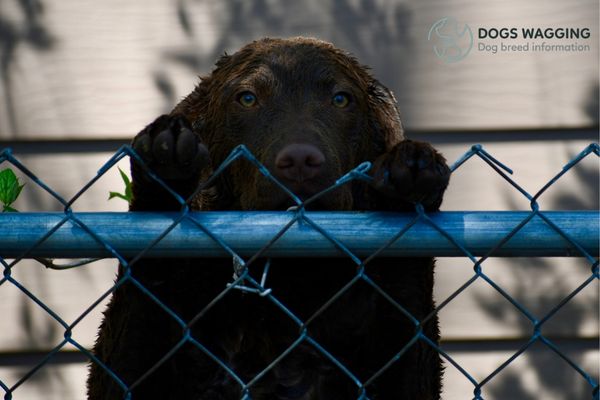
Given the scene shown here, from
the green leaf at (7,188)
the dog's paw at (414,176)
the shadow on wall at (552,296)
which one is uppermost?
the shadow on wall at (552,296)

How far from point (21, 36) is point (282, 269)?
7.75ft

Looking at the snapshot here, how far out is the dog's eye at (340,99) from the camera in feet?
10.8

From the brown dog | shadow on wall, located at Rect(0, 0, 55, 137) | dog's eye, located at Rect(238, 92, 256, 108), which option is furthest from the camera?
shadow on wall, located at Rect(0, 0, 55, 137)

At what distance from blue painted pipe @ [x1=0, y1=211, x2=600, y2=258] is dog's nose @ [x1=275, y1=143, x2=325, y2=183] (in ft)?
2.59

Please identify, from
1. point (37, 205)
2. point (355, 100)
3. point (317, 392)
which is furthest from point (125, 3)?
point (317, 392)

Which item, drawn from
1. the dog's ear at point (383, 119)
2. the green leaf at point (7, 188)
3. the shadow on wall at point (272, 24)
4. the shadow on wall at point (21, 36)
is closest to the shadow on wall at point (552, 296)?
the shadow on wall at point (272, 24)

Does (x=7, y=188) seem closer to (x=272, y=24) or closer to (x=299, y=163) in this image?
(x=299, y=163)

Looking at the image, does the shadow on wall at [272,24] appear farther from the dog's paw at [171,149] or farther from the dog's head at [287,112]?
the dog's paw at [171,149]

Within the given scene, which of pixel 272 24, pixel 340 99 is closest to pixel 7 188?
pixel 340 99

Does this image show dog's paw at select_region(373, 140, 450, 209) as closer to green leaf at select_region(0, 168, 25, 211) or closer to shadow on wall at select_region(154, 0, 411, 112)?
green leaf at select_region(0, 168, 25, 211)

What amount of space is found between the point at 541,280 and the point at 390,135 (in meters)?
1.59

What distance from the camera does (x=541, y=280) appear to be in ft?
14.9

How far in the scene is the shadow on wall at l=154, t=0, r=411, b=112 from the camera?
452 centimetres

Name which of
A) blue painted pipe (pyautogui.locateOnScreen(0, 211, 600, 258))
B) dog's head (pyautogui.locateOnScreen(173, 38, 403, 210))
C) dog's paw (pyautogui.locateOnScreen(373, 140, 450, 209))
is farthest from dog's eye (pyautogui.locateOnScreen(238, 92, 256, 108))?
blue painted pipe (pyautogui.locateOnScreen(0, 211, 600, 258))
